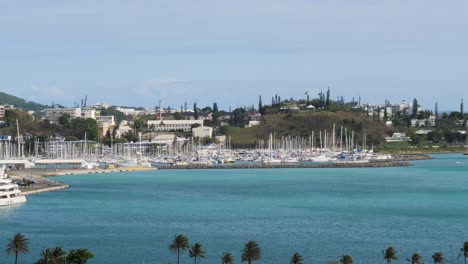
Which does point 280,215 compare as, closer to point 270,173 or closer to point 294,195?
point 294,195

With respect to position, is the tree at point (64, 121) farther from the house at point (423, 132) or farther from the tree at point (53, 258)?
the tree at point (53, 258)

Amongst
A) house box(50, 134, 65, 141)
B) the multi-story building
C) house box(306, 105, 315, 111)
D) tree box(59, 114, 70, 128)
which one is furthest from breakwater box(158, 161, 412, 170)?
house box(306, 105, 315, 111)

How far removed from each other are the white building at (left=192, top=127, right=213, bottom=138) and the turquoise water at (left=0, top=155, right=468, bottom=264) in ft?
185

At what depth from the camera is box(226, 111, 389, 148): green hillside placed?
13612 centimetres

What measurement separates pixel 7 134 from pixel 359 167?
50.2 meters

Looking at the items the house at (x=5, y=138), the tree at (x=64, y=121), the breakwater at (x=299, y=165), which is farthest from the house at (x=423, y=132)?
the house at (x=5, y=138)

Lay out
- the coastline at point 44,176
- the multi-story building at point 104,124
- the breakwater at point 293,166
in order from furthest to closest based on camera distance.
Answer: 1. the multi-story building at point 104,124
2. the breakwater at point 293,166
3. the coastline at point 44,176

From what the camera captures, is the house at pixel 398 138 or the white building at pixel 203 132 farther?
the house at pixel 398 138

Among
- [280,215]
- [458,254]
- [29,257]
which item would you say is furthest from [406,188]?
[29,257]

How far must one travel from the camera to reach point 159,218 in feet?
163

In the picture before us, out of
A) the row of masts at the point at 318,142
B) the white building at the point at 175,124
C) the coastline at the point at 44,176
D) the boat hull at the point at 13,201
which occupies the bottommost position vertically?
the boat hull at the point at 13,201

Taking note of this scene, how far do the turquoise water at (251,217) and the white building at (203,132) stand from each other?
56.5 m

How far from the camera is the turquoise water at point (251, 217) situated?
129ft

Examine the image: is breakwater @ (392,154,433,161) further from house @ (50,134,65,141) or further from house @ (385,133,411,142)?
house @ (50,134,65,141)
